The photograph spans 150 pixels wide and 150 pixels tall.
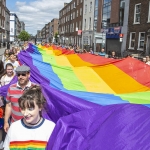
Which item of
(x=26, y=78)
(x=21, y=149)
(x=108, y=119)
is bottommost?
(x=21, y=149)

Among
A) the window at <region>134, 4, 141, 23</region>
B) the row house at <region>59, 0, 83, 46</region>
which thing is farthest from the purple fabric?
the row house at <region>59, 0, 83, 46</region>

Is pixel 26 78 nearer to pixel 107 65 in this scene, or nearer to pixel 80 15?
pixel 107 65

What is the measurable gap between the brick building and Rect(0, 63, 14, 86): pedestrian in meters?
16.7

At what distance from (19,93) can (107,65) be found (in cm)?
427

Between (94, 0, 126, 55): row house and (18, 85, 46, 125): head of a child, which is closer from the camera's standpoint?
(18, 85, 46, 125): head of a child

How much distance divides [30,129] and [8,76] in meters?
2.94

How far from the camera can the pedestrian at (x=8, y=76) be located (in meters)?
4.84

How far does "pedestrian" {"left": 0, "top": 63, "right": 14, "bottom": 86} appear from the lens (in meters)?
4.84

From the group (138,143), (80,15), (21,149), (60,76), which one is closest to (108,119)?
(138,143)

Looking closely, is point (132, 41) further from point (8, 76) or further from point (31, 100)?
point (31, 100)

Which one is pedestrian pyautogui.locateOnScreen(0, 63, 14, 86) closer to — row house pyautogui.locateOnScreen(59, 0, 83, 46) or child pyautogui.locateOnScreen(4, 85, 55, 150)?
child pyautogui.locateOnScreen(4, 85, 55, 150)

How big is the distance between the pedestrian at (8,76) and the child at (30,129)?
271cm

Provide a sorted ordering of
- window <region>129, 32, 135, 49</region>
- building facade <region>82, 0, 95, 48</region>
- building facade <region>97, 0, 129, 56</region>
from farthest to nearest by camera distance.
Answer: building facade <region>82, 0, 95, 48</region>, building facade <region>97, 0, 129, 56</region>, window <region>129, 32, 135, 49</region>

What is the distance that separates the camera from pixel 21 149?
88.0 inches
